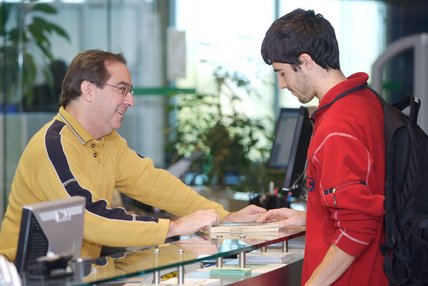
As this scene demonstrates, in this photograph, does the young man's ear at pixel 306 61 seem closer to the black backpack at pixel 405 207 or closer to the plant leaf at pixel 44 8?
the black backpack at pixel 405 207

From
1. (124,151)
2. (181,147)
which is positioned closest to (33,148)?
(124,151)

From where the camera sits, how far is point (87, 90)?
4.28 meters

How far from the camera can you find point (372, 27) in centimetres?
1352

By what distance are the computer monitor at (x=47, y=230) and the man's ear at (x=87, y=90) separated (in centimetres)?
95

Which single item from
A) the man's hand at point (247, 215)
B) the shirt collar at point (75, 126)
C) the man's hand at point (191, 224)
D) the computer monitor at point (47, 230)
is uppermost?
the shirt collar at point (75, 126)

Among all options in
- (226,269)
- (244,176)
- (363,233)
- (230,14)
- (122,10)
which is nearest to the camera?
(363,233)

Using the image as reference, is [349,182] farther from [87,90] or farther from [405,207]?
[87,90]

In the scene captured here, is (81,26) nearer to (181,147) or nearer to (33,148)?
(181,147)

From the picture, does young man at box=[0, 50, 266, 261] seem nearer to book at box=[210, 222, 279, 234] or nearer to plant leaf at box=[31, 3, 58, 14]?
book at box=[210, 222, 279, 234]

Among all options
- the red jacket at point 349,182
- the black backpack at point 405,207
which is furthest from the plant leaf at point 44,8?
the black backpack at point 405,207

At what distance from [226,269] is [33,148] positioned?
0.88m

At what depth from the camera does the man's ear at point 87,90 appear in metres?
4.27

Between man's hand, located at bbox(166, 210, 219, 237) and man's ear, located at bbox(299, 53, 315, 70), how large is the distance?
31.5 inches

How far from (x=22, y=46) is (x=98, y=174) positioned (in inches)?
157
